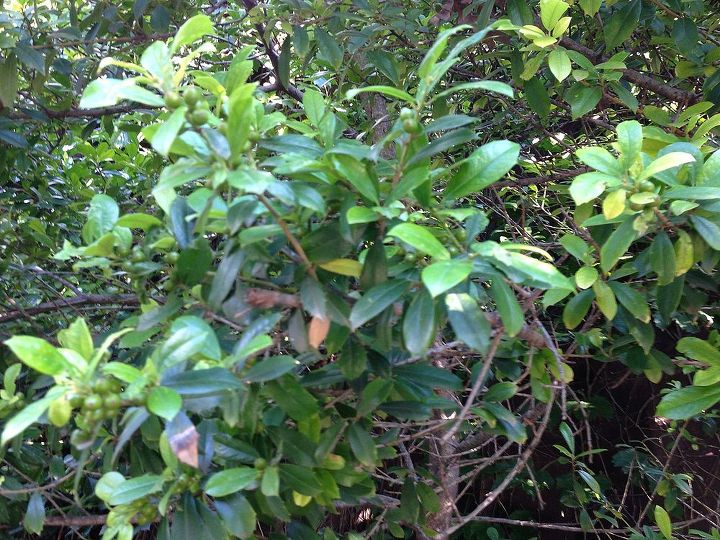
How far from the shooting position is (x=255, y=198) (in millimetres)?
942

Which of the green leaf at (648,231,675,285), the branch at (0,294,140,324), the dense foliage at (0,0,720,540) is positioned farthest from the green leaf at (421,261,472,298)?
the branch at (0,294,140,324)

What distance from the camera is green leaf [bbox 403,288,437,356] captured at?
918 mm

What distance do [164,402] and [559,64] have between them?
1.21 meters

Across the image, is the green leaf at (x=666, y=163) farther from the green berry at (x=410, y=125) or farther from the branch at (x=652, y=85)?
the branch at (x=652, y=85)

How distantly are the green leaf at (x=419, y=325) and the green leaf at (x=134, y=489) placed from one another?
446mm

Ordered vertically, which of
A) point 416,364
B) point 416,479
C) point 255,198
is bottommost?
point 416,479

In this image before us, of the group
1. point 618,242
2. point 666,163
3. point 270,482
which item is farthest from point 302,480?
point 666,163

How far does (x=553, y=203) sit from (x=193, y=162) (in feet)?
6.84

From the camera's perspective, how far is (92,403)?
83 centimetres

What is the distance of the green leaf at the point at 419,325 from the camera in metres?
0.92

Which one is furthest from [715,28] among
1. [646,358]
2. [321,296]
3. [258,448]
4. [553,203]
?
[258,448]

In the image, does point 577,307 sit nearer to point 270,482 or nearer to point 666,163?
point 666,163

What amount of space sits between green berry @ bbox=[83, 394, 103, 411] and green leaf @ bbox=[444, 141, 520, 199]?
61 cm

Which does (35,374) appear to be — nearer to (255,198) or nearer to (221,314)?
(221,314)
